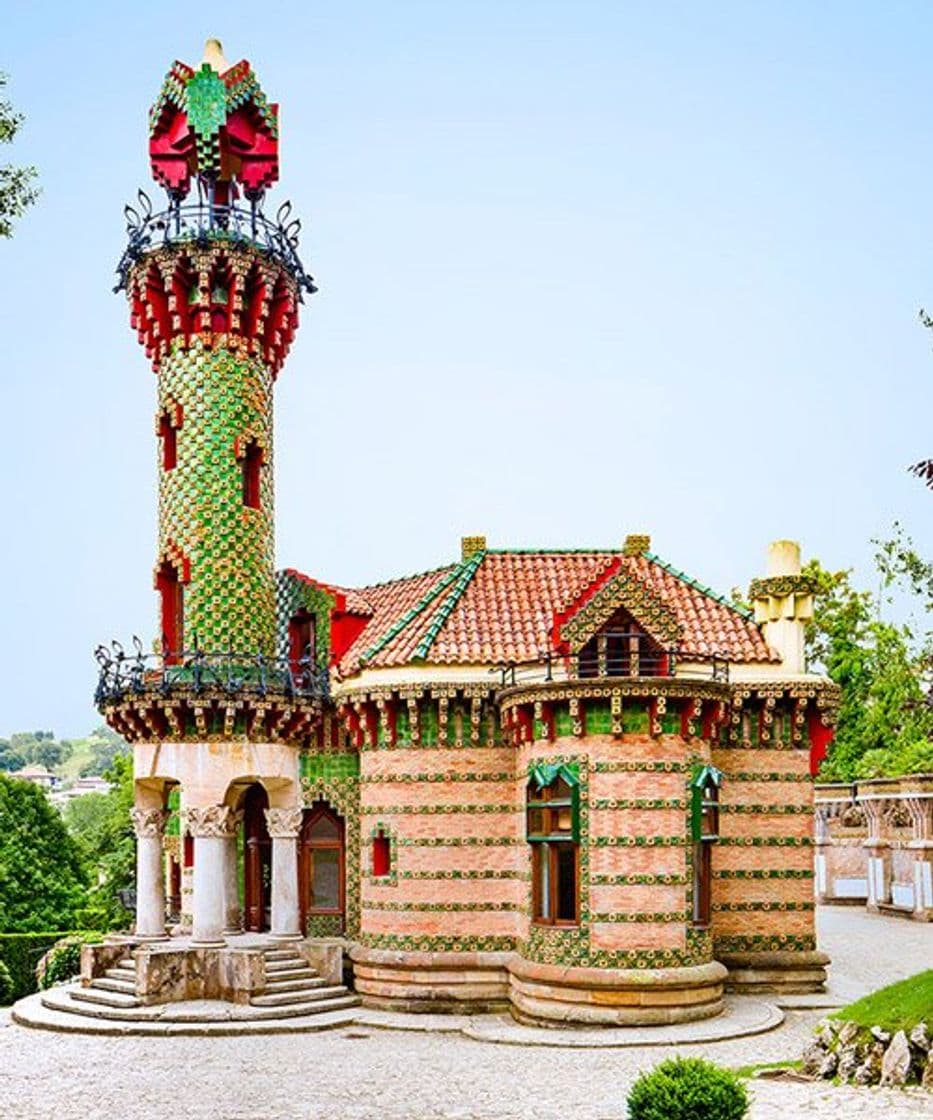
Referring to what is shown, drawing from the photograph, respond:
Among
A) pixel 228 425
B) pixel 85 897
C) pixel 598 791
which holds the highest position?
pixel 228 425

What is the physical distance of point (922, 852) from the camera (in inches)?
1547

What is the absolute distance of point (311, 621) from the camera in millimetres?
28594

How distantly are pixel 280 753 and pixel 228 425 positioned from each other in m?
5.87

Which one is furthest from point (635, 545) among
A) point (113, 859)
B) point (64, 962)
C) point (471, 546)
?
point (113, 859)

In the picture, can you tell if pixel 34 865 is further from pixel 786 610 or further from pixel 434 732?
pixel 786 610

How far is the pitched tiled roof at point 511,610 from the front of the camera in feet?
83.6

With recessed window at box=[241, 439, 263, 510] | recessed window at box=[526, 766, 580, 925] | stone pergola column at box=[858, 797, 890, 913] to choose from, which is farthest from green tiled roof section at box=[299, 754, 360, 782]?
stone pergola column at box=[858, 797, 890, 913]

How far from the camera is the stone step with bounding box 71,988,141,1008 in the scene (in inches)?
931

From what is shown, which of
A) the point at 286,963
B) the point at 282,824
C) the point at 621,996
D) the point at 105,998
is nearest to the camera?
the point at 621,996

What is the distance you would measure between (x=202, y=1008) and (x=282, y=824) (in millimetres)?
3576

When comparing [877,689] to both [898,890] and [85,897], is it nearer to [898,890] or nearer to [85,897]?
[898,890]

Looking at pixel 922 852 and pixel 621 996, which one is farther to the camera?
pixel 922 852

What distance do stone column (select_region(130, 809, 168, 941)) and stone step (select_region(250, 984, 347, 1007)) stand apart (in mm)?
2903

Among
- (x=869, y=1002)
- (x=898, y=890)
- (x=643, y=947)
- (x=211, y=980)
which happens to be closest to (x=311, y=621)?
(x=211, y=980)
